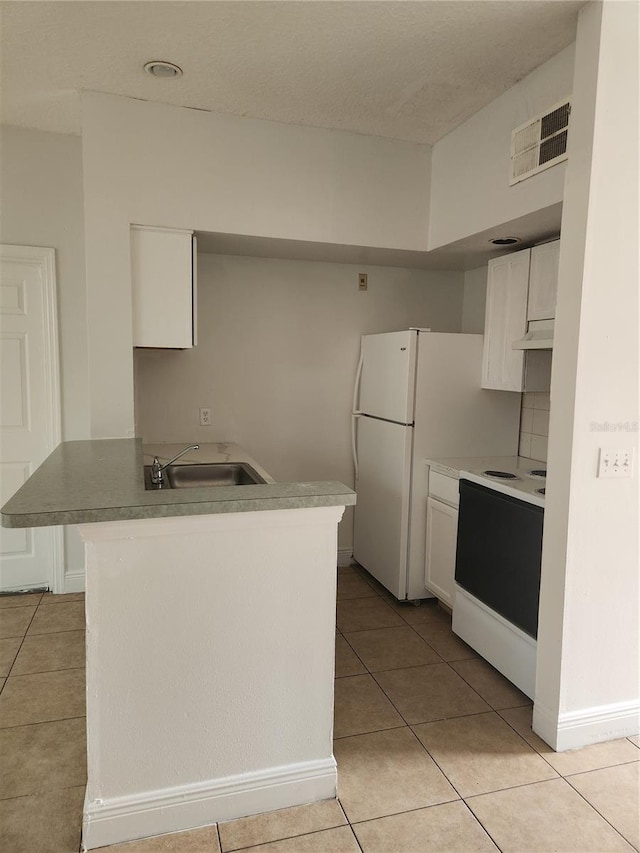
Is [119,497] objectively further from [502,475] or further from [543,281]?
[543,281]

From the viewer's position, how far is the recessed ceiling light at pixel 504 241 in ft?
9.77

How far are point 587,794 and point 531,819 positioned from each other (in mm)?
252

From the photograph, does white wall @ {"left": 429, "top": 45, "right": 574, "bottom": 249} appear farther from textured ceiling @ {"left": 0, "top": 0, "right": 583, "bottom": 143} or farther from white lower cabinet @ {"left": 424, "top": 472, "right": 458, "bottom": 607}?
white lower cabinet @ {"left": 424, "top": 472, "right": 458, "bottom": 607}

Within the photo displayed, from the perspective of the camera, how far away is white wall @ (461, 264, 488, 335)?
3.85m

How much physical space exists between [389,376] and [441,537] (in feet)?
3.18

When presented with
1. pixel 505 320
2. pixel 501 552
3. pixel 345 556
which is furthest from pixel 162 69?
pixel 345 556

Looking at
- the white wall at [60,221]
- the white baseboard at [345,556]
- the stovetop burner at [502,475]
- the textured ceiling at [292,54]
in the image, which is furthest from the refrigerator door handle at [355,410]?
the white wall at [60,221]

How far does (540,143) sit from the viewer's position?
2.41 metres

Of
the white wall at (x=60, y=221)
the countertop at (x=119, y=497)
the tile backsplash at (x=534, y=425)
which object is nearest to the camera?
the countertop at (x=119, y=497)

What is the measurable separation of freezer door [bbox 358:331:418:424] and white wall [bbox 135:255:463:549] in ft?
0.61

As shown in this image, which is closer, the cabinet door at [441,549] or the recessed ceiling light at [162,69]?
the recessed ceiling light at [162,69]

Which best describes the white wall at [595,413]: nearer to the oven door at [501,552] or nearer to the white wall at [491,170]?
the oven door at [501,552]

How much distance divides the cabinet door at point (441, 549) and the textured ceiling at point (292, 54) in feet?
6.61

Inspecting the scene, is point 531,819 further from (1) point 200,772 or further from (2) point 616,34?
(2) point 616,34
